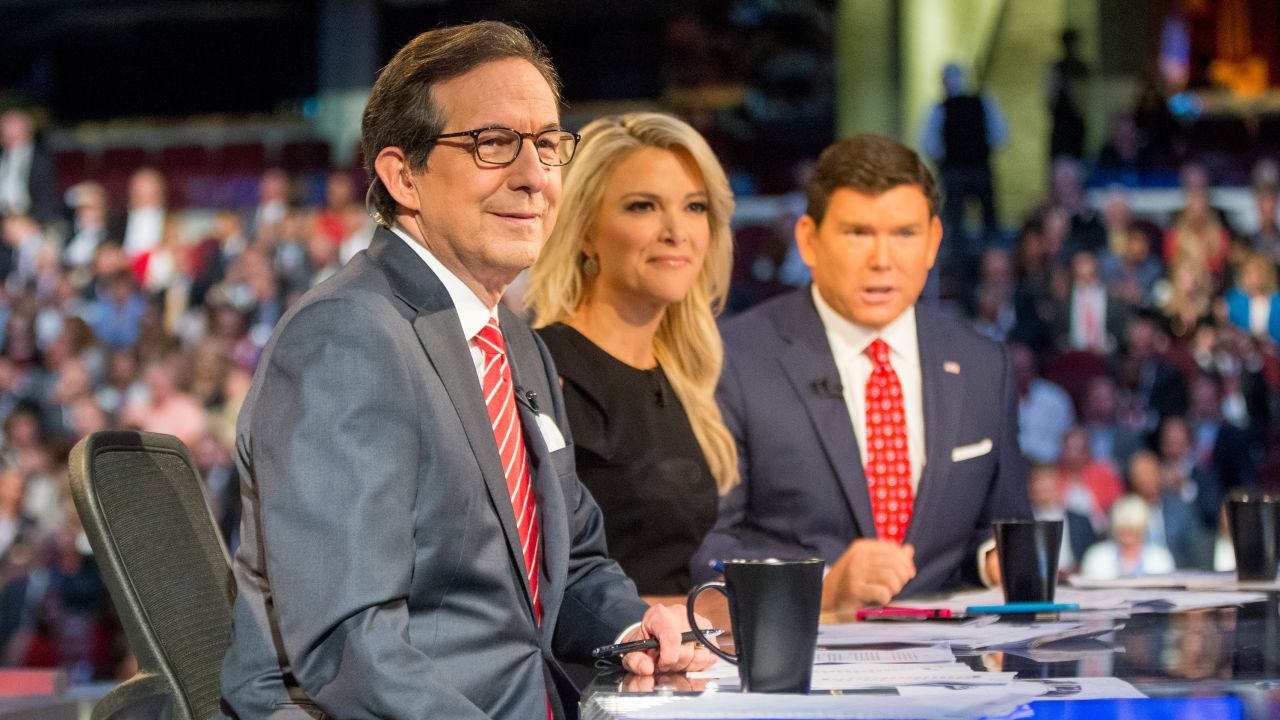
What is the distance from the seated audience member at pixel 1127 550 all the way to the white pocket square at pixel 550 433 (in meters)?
4.52

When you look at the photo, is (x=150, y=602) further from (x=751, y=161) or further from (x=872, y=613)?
(x=751, y=161)

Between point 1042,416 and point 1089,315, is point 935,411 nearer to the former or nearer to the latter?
point 1042,416

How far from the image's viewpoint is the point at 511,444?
1.56m

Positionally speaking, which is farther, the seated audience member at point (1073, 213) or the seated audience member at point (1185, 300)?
the seated audience member at point (1073, 213)

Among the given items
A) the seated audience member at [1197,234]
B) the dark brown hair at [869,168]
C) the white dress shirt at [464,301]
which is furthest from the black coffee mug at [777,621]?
the seated audience member at [1197,234]

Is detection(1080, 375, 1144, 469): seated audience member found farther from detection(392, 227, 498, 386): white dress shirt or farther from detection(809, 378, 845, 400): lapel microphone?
detection(392, 227, 498, 386): white dress shirt

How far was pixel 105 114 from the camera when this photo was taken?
13.2 meters

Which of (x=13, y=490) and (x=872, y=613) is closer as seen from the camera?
(x=872, y=613)

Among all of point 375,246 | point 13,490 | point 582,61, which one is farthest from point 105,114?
point 375,246

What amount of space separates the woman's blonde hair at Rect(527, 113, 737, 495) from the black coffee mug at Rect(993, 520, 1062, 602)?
67 cm

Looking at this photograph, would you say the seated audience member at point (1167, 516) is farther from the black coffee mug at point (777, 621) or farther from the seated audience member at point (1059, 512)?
the black coffee mug at point (777, 621)

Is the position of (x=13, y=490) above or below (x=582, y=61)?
below

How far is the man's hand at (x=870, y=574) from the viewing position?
1.87m

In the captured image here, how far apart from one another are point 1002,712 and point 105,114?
13350 millimetres
